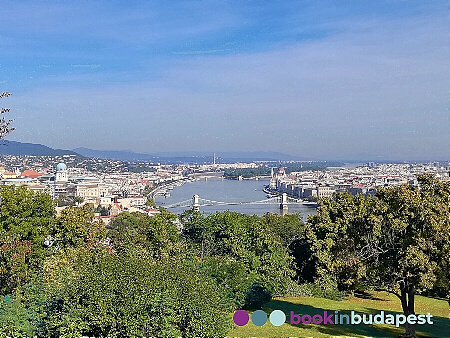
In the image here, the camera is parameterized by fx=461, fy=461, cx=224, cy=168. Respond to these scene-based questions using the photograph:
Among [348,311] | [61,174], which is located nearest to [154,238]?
[348,311]

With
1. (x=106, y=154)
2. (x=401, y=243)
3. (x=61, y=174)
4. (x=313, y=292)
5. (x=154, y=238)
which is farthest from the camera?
(x=106, y=154)

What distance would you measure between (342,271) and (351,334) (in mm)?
914

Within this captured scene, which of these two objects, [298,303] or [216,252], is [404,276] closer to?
[298,303]

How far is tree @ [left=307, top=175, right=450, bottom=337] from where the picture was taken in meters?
4.97

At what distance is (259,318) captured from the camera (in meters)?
7.04

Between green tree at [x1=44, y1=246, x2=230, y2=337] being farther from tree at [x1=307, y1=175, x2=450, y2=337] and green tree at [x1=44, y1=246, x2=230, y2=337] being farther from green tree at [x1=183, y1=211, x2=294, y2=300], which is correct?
green tree at [x1=183, y1=211, x2=294, y2=300]

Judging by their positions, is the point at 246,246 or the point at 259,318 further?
the point at 246,246

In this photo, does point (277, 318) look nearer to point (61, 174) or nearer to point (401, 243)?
point (401, 243)

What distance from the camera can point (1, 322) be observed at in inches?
178

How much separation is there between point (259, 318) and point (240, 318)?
0.36 m

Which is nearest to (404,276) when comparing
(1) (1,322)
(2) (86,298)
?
(2) (86,298)

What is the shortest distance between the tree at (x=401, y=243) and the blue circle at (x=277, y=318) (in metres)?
1.39

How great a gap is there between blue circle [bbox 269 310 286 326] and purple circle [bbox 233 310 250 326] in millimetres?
387

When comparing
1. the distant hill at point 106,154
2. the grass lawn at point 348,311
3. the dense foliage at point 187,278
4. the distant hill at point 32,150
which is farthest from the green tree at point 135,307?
the distant hill at point 106,154
